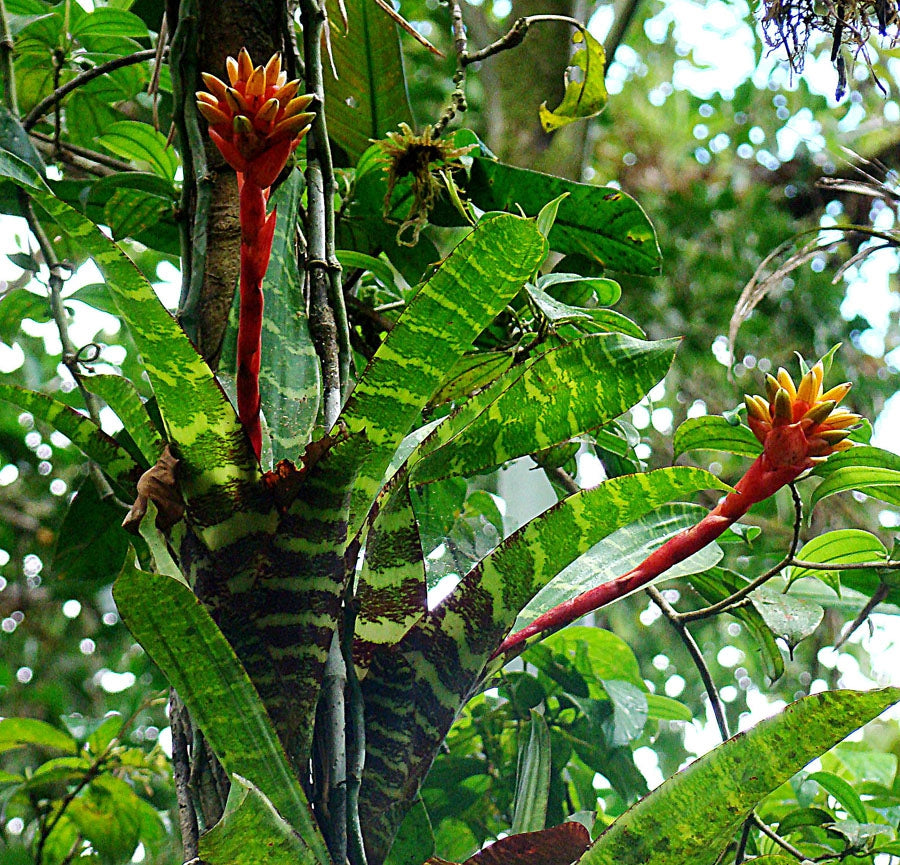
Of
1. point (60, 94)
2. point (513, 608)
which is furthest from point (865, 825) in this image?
point (60, 94)

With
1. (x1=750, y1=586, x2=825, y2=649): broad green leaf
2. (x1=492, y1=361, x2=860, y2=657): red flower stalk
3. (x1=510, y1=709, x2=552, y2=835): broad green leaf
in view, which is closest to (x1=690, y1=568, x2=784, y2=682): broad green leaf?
(x1=750, y1=586, x2=825, y2=649): broad green leaf

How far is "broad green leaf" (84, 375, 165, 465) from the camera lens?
42 centimetres

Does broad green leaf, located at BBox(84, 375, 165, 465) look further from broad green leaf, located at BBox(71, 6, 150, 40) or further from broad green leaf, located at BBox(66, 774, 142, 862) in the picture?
broad green leaf, located at BBox(66, 774, 142, 862)

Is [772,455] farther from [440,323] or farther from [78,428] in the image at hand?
[78,428]

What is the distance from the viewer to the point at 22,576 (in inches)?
87.6

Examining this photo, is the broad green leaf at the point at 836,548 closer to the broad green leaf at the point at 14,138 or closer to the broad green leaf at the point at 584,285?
the broad green leaf at the point at 584,285

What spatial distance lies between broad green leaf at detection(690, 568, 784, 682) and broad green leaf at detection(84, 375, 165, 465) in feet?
1.44

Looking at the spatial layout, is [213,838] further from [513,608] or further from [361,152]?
[361,152]

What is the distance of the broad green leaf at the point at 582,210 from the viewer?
28.3 inches

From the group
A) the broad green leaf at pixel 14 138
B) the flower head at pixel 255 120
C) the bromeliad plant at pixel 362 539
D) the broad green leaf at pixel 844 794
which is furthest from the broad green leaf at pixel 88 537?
the broad green leaf at pixel 844 794

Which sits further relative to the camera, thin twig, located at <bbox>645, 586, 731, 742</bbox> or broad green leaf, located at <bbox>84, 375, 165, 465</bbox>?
thin twig, located at <bbox>645, 586, 731, 742</bbox>

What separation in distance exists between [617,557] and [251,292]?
0.23 m

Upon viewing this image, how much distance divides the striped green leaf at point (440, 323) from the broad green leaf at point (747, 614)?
390 mm

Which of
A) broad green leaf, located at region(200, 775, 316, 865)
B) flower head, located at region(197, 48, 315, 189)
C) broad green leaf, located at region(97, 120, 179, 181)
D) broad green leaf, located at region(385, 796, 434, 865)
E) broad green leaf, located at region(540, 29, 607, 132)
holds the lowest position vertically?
broad green leaf, located at region(385, 796, 434, 865)
